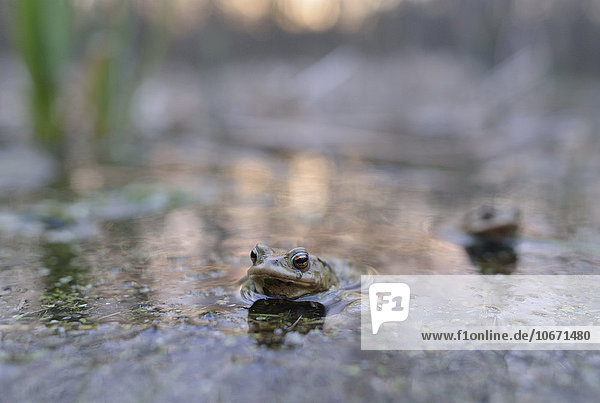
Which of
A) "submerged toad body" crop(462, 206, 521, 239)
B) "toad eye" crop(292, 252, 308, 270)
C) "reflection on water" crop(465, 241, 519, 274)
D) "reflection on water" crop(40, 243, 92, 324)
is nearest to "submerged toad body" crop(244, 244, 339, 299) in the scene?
"toad eye" crop(292, 252, 308, 270)

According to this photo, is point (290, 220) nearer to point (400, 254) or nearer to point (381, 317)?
point (400, 254)

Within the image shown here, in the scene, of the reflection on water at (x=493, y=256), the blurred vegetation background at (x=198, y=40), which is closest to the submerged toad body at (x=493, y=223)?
the reflection on water at (x=493, y=256)

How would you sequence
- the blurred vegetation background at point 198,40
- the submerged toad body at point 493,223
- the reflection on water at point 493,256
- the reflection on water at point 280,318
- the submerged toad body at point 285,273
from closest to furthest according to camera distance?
the reflection on water at point 280,318
the submerged toad body at point 285,273
the reflection on water at point 493,256
the submerged toad body at point 493,223
the blurred vegetation background at point 198,40

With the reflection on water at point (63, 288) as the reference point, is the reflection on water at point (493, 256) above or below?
below

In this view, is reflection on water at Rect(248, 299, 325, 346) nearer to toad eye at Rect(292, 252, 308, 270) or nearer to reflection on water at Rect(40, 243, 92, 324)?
toad eye at Rect(292, 252, 308, 270)

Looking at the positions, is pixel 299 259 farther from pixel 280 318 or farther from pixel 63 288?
pixel 63 288

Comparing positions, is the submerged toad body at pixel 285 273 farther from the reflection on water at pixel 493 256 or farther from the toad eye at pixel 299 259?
the reflection on water at pixel 493 256

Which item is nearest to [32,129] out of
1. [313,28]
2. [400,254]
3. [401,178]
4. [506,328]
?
[401,178]
